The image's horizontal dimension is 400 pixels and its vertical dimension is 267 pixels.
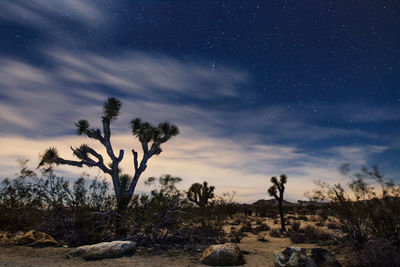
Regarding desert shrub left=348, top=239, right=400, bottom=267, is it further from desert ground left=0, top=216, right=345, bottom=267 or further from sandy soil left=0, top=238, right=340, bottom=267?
sandy soil left=0, top=238, right=340, bottom=267

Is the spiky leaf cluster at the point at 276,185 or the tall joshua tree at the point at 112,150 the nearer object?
the tall joshua tree at the point at 112,150

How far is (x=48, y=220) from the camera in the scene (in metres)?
11.8

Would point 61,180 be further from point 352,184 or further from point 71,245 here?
point 352,184

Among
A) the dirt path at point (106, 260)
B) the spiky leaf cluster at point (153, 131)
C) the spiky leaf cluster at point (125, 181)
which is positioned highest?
the spiky leaf cluster at point (153, 131)

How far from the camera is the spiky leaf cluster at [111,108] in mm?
16250

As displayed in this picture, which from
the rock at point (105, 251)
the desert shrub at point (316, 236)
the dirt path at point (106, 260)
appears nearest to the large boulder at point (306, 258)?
the dirt path at point (106, 260)

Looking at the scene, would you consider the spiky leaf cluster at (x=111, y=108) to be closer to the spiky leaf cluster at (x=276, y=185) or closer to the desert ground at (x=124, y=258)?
the desert ground at (x=124, y=258)

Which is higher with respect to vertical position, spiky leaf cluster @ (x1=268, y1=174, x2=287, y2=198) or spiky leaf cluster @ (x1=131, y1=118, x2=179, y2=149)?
spiky leaf cluster @ (x1=131, y1=118, x2=179, y2=149)

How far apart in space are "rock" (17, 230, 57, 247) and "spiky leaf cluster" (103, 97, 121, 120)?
7.46m

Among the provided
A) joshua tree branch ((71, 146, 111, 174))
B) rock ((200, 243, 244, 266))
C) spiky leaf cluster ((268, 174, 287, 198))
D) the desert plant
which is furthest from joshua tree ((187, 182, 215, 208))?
rock ((200, 243, 244, 266))

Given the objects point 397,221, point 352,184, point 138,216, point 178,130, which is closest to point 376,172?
point 352,184

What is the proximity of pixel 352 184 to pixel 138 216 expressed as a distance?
893 cm

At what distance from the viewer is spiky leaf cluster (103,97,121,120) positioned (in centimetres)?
1625

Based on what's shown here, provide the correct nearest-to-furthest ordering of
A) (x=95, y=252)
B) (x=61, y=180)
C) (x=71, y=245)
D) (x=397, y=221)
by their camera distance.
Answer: (x=397, y=221) → (x=95, y=252) → (x=71, y=245) → (x=61, y=180)
